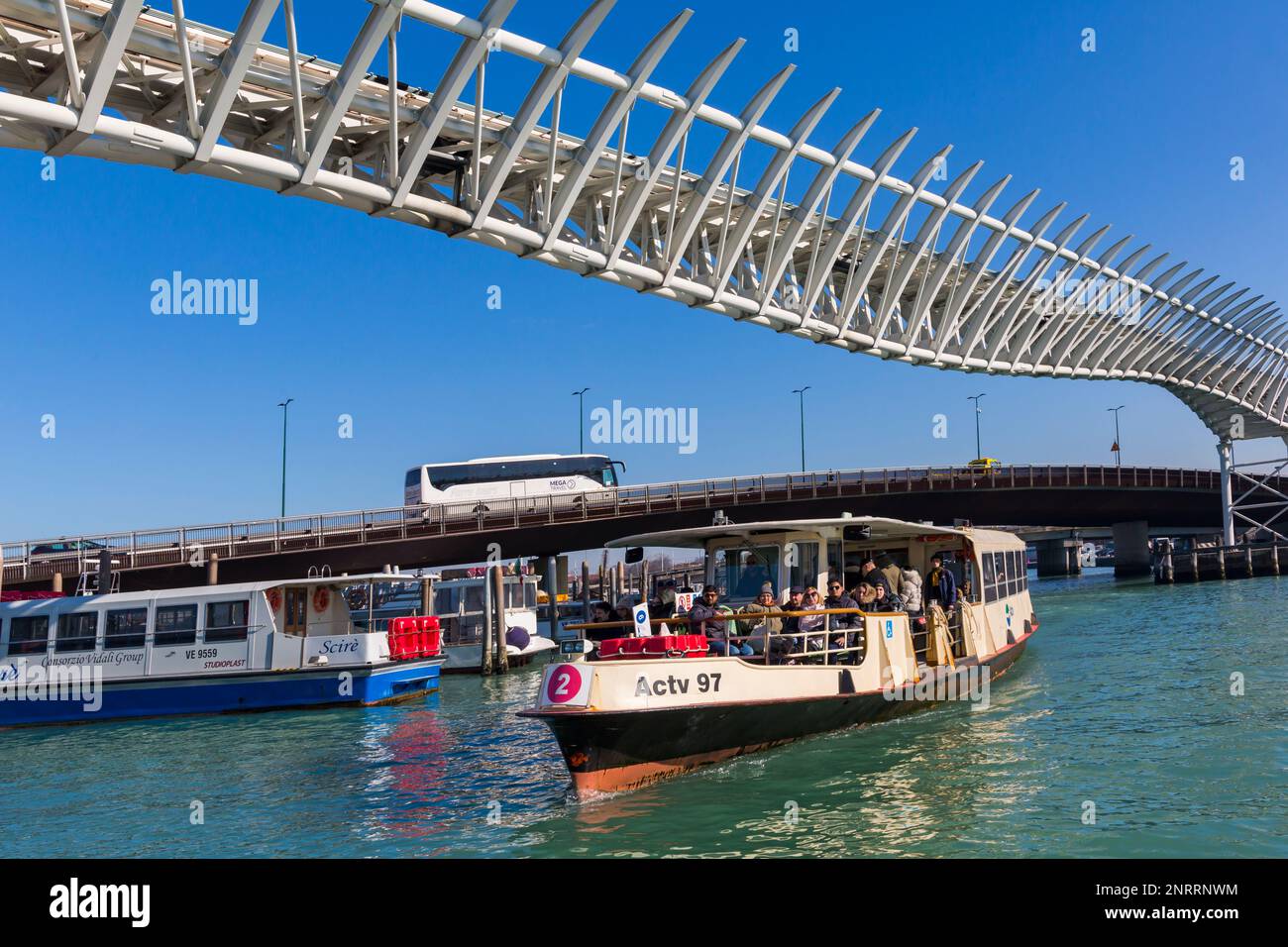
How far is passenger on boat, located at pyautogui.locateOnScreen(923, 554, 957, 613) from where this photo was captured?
70.4 feet

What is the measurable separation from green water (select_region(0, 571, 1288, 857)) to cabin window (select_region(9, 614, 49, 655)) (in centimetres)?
404

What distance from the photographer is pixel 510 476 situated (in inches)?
2490

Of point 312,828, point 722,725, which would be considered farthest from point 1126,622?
point 312,828

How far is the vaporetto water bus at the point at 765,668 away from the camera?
13.9 m

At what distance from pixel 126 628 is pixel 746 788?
20.6 metres

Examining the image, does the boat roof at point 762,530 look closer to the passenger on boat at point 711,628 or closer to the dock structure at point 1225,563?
the passenger on boat at point 711,628

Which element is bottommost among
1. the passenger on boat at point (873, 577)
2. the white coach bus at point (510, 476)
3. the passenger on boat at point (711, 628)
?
the passenger on boat at point (711, 628)

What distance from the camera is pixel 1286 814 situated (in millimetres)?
11445

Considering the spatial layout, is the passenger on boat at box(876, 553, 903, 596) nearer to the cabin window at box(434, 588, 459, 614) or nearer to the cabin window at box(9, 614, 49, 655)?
the cabin window at box(9, 614, 49, 655)

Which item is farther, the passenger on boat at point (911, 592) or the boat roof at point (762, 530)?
the passenger on boat at point (911, 592)

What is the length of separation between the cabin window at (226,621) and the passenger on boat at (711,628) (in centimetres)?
1532

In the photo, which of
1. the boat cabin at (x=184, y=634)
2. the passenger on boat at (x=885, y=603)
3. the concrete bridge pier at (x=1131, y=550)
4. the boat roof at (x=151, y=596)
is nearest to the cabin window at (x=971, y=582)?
the passenger on boat at (x=885, y=603)
